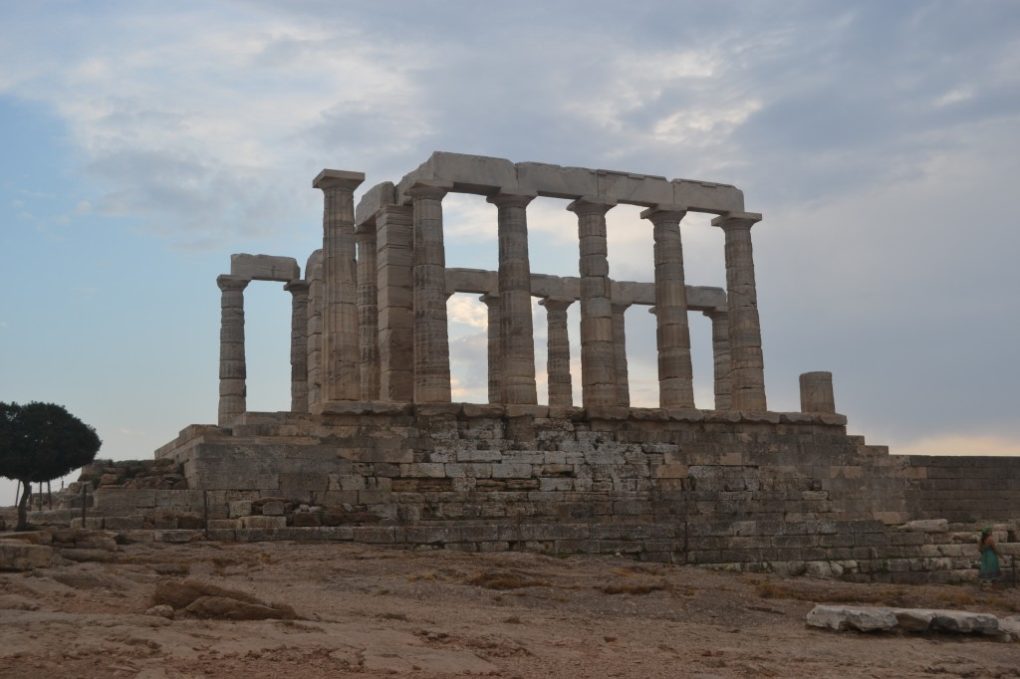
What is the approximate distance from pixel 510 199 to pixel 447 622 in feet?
59.7

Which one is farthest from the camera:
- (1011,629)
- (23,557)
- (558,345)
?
(558,345)

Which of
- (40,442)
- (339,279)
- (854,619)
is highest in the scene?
(339,279)

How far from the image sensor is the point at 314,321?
124 ft

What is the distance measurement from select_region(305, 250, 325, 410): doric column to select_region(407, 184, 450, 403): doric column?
7.45m

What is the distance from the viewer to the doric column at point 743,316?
33688 millimetres

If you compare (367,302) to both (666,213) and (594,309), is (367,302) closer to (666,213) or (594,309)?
(594,309)

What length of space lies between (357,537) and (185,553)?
414 centimetres

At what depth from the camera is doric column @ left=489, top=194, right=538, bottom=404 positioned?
99.3 ft

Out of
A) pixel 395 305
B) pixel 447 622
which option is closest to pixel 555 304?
pixel 395 305

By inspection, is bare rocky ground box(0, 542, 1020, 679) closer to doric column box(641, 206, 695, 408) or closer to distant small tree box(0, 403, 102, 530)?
doric column box(641, 206, 695, 408)


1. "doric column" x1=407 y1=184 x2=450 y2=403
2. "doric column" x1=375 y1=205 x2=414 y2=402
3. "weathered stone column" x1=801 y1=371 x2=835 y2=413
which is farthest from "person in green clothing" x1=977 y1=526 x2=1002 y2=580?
"doric column" x1=375 y1=205 x2=414 y2=402

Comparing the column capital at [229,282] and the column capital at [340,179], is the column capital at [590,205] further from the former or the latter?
the column capital at [229,282]

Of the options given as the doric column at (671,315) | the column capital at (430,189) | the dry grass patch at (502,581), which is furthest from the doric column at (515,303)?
the dry grass patch at (502,581)

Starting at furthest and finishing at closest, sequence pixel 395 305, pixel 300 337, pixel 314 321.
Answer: pixel 300 337 → pixel 314 321 → pixel 395 305
